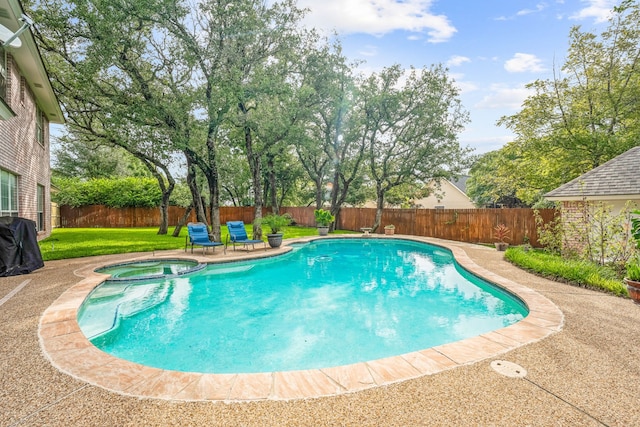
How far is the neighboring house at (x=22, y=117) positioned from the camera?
6.93 m

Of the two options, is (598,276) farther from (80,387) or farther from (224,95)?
(224,95)

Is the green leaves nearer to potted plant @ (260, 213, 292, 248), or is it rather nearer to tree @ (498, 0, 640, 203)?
potted plant @ (260, 213, 292, 248)

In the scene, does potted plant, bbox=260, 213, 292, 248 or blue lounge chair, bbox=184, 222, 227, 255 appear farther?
potted plant, bbox=260, 213, 292, 248

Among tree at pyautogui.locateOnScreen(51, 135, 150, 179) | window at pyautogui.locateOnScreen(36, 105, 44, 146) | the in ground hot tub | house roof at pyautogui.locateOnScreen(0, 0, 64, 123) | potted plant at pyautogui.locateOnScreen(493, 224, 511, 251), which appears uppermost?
tree at pyautogui.locateOnScreen(51, 135, 150, 179)

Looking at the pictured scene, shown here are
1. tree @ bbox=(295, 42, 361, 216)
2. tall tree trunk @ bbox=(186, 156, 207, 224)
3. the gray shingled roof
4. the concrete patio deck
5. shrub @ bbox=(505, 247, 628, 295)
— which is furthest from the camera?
tree @ bbox=(295, 42, 361, 216)

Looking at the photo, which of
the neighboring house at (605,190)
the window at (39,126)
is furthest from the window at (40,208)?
the neighboring house at (605,190)

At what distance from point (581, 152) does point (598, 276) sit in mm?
10579

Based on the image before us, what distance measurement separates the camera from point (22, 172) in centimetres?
888

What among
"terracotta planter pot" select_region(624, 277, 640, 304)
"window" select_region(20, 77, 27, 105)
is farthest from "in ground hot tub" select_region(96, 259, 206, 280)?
"terracotta planter pot" select_region(624, 277, 640, 304)

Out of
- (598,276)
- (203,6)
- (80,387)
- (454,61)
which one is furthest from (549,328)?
(454,61)

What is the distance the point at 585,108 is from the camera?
14023 millimetres

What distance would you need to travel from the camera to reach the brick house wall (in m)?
7.70

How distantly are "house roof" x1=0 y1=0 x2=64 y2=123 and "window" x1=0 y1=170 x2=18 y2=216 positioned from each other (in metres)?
3.09

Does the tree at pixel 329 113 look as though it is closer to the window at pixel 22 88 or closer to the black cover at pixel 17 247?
the window at pixel 22 88
